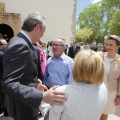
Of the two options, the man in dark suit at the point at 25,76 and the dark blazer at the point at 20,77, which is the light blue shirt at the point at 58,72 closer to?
the man in dark suit at the point at 25,76

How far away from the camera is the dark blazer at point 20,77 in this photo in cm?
224

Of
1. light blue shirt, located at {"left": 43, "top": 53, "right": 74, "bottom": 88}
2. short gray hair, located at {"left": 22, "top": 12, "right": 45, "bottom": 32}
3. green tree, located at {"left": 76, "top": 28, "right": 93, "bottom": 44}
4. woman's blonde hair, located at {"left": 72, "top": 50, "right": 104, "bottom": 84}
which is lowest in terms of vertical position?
green tree, located at {"left": 76, "top": 28, "right": 93, "bottom": 44}

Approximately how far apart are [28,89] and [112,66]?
8.38 feet

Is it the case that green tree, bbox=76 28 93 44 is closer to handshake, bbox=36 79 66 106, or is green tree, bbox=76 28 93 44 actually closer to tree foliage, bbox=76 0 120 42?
tree foliage, bbox=76 0 120 42

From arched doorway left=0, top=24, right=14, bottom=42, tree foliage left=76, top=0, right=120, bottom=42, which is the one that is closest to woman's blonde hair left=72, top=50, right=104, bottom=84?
arched doorway left=0, top=24, right=14, bottom=42

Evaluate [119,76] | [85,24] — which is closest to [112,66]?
[119,76]

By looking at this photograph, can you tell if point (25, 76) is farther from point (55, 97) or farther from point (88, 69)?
point (88, 69)

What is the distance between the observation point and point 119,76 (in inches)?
180

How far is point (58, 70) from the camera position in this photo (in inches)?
206

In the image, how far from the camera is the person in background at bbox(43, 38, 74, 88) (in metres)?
5.21

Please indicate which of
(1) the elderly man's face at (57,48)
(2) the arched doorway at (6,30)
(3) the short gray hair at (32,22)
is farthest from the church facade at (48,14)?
(3) the short gray hair at (32,22)

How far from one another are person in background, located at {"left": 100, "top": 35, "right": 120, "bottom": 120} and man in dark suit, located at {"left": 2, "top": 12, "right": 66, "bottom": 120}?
204 cm

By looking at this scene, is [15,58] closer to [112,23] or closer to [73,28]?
[73,28]

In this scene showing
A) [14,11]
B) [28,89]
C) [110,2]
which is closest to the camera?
[28,89]
